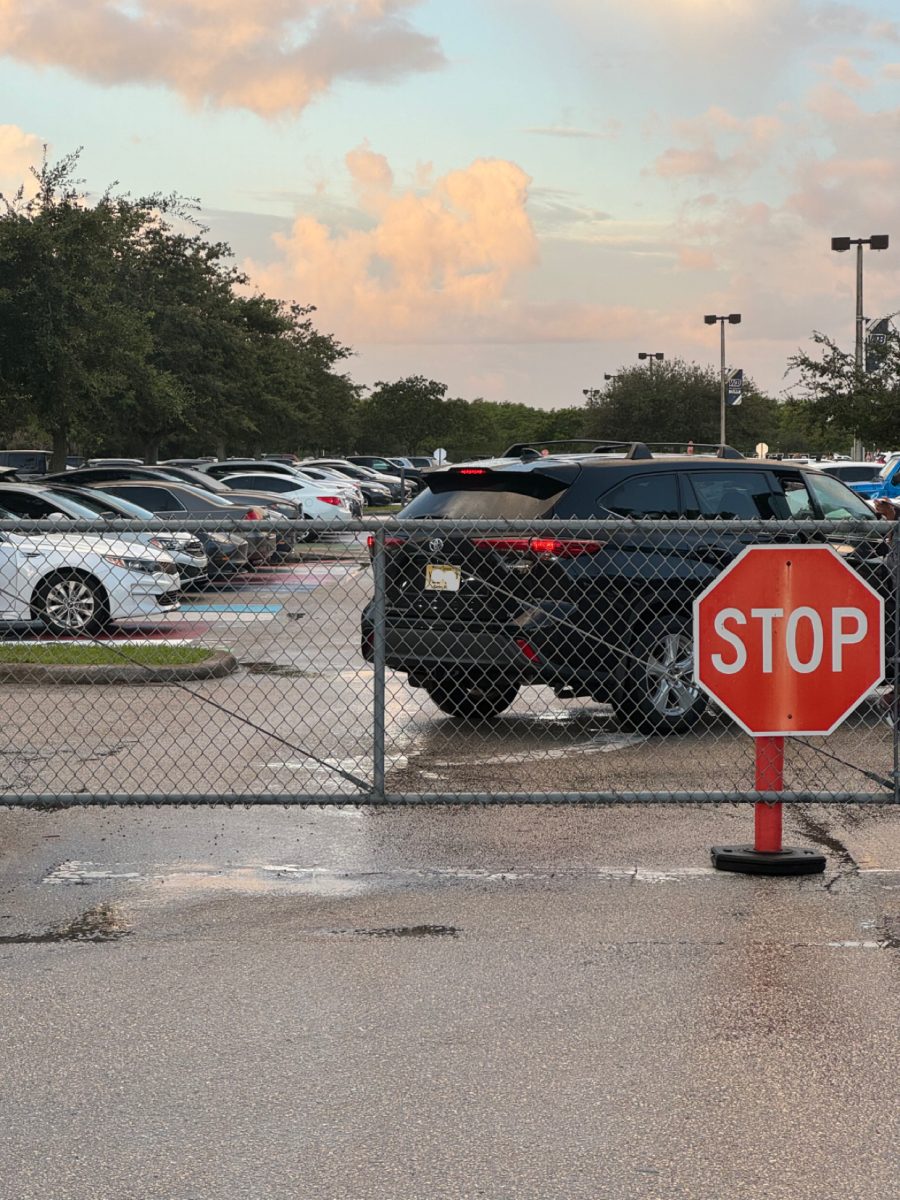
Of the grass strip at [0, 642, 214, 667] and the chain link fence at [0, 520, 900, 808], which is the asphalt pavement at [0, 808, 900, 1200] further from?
the grass strip at [0, 642, 214, 667]

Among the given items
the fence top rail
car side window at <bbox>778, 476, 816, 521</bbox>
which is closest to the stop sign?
the fence top rail

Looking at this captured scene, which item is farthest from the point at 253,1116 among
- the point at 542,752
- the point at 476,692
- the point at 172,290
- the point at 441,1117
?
the point at 172,290

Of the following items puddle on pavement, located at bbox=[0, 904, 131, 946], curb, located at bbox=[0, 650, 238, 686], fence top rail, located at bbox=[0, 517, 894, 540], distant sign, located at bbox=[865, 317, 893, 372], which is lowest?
puddle on pavement, located at bbox=[0, 904, 131, 946]

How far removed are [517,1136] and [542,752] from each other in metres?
5.77

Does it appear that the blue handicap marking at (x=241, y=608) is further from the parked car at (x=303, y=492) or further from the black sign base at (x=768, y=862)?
the parked car at (x=303, y=492)

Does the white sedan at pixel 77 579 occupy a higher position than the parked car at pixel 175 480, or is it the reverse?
the parked car at pixel 175 480

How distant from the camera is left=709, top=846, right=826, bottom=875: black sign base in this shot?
703cm

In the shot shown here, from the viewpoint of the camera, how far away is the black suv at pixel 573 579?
9.45m

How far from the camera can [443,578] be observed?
9.44 metres

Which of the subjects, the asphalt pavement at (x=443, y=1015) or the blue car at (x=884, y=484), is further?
the blue car at (x=884, y=484)

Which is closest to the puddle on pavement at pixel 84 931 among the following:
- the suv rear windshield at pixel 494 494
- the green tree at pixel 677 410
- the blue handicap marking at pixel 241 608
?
the blue handicap marking at pixel 241 608

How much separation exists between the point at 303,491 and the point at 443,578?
30425 millimetres

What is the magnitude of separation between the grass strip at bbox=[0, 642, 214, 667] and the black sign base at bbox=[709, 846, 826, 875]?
6591 mm

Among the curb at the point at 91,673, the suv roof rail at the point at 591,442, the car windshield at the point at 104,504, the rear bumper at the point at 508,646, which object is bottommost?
the curb at the point at 91,673
